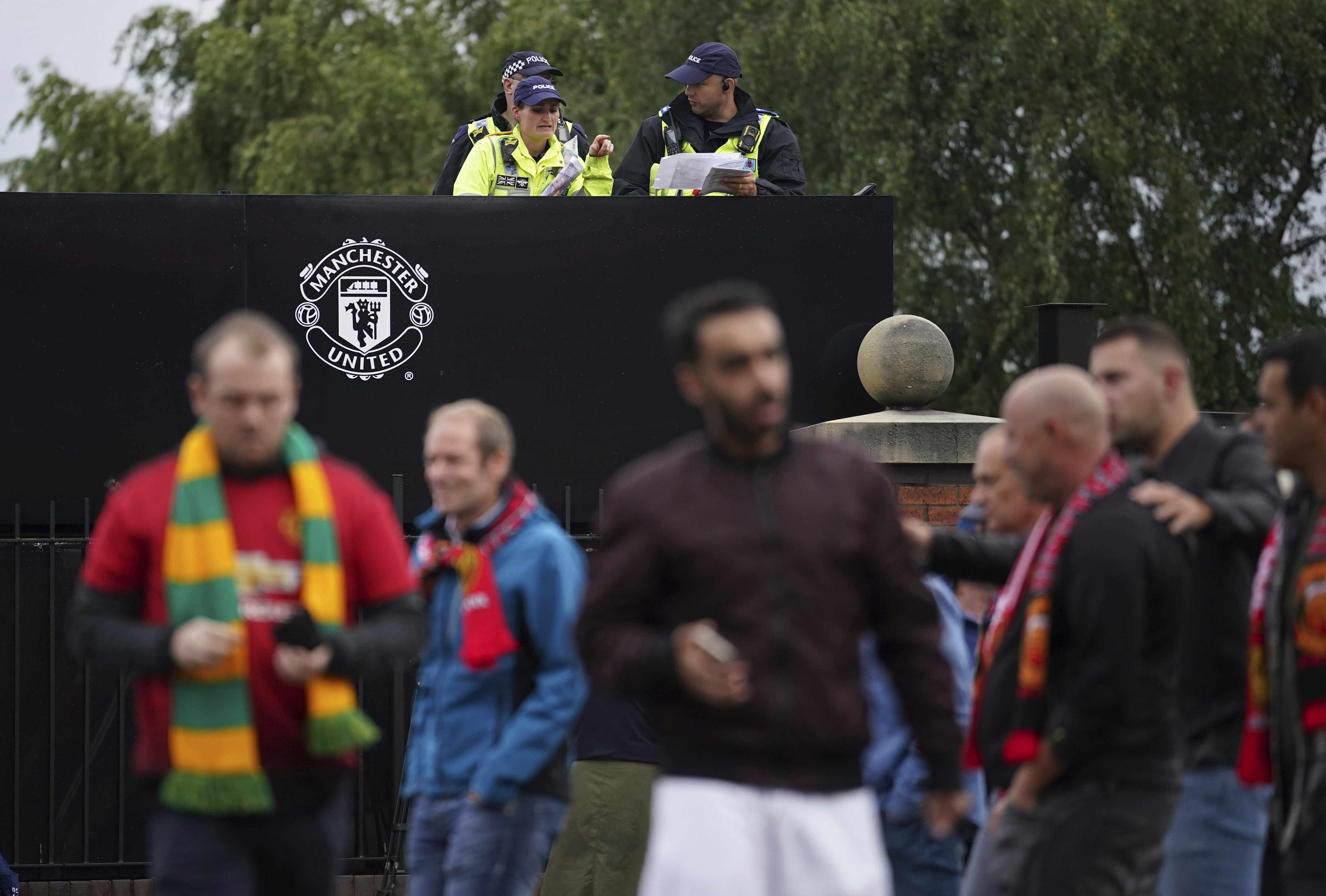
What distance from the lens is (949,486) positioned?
27.2 feet

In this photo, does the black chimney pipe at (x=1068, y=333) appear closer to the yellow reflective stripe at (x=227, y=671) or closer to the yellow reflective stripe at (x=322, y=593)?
the yellow reflective stripe at (x=322, y=593)

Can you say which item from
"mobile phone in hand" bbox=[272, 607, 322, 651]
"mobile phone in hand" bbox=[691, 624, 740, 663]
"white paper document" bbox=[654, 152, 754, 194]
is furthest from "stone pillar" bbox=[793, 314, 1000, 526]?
"mobile phone in hand" bbox=[691, 624, 740, 663]

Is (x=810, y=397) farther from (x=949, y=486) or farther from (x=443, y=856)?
(x=443, y=856)

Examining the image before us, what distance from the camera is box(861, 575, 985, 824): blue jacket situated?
206 inches

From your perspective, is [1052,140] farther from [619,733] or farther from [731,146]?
[619,733]

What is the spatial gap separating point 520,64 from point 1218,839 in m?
6.40

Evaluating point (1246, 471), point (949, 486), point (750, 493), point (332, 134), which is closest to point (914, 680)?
point (750, 493)

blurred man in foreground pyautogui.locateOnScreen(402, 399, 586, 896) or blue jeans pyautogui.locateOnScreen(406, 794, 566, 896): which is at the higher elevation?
blurred man in foreground pyautogui.locateOnScreen(402, 399, 586, 896)

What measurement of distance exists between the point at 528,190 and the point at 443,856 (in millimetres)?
5301

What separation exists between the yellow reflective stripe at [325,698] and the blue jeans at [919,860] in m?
2.06

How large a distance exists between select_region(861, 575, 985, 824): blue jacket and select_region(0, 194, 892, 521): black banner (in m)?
3.95

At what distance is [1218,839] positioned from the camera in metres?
4.71

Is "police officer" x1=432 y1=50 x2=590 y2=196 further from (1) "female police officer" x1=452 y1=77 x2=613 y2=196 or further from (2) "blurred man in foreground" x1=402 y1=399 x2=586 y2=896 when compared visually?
(2) "blurred man in foreground" x1=402 y1=399 x2=586 y2=896

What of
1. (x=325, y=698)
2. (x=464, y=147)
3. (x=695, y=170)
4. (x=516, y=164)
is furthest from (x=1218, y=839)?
Result: (x=464, y=147)
